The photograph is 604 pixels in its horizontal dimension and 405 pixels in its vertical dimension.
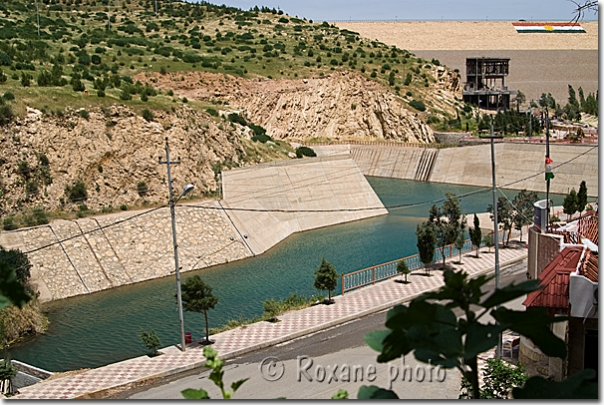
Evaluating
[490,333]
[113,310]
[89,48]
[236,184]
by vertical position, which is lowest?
[113,310]

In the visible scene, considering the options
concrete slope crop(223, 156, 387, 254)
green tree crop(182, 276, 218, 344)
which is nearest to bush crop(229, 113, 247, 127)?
concrete slope crop(223, 156, 387, 254)

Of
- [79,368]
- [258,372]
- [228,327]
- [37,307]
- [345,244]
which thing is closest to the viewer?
[258,372]

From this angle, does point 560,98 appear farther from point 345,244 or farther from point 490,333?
point 490,333

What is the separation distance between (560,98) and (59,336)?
6334 centimetres

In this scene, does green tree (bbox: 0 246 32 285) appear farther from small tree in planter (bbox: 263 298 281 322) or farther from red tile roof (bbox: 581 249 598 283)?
red tile roof (bbox: 581 249 598 283)

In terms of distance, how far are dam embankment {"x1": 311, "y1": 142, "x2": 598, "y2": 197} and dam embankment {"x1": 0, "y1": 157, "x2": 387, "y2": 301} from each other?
1112 cm

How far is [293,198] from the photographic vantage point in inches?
1220

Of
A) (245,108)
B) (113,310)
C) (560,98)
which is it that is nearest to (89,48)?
(245,108)

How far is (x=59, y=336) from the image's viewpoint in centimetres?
1755

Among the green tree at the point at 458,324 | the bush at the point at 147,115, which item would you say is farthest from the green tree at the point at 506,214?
the green tree at the point at 458,324

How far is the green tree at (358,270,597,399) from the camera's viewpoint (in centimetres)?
225

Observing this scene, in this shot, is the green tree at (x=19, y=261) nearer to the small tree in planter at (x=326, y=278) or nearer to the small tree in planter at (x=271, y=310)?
the small tree in planter at (x=271, y=310)

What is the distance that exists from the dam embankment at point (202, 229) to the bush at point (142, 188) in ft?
7.21

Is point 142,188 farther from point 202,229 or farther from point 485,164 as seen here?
point 485,164
